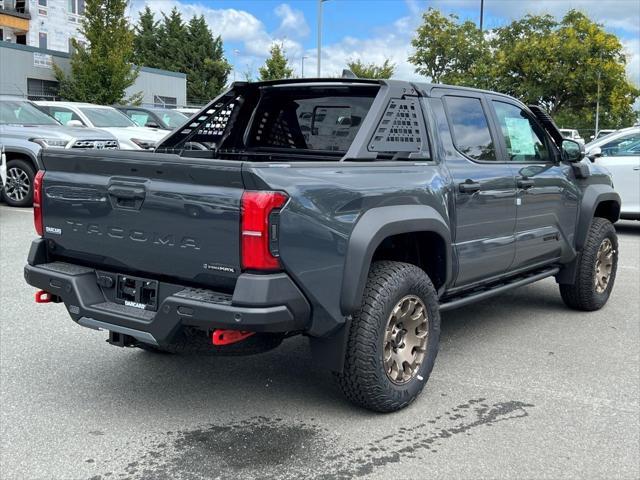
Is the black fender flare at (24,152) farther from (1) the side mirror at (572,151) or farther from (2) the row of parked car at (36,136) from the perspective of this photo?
(1) the side mirror at (572,151)

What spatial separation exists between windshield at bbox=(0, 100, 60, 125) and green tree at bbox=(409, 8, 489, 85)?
90.2ft

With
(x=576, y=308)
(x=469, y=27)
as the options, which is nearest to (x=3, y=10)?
(x=469, y=27)

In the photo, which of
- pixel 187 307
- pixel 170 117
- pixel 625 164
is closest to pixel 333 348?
pixel 187 307

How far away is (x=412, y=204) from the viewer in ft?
12.9

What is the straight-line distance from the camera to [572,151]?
18.8ft

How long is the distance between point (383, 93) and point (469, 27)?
36182mm

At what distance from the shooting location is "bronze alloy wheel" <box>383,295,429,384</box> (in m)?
3.82

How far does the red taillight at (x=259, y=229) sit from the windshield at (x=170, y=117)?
49.7ft

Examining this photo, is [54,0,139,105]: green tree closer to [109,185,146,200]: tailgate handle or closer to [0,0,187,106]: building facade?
[0,0,187,106]: building facade

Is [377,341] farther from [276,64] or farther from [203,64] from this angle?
[203,64]

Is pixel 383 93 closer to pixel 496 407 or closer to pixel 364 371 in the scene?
pixel 364 371

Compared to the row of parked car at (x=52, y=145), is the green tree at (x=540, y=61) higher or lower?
higher

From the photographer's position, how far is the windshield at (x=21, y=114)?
1230 cm

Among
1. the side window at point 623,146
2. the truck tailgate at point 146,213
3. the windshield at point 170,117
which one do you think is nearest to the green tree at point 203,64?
the windshield at point 170,117
